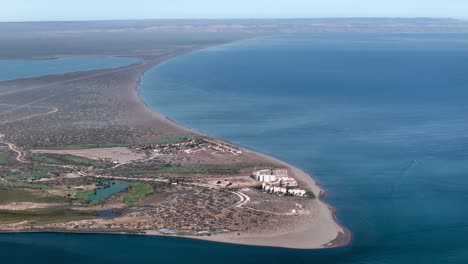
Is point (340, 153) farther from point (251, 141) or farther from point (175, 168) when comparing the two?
point (175, 168)

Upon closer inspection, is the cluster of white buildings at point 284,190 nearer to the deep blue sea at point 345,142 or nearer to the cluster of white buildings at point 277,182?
the cluster of white buildings at point 277,182

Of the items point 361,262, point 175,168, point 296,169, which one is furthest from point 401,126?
point 361,262

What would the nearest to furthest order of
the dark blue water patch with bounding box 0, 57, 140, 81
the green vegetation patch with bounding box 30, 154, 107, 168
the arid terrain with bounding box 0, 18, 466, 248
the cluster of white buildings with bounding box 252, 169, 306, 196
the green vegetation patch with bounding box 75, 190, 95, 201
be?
the arid terrain with bounding box 0, 18, 466, 248, the green vegetation patch with bounding box 75, 190, 95, 201, the cluster of white buildings with bounding box 252, 169, 306, 196, the green vegetation patch with bounding box 30, 154, 107, 168, the dark blue water patch with bounding box 0, 57, 140, 81

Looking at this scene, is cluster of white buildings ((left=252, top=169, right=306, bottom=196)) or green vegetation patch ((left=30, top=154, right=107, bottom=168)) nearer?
cluster of white buildings ((left=252, top=169, right=306, bottom=196))

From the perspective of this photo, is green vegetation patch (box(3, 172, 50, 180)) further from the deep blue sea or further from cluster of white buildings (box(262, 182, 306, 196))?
cluster of white buildings (box(262, 182, 306, 196))

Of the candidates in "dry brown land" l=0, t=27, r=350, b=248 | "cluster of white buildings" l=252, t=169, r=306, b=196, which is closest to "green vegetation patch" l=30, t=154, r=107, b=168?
"dry brown land" l=0, t=27, r=350, b=248

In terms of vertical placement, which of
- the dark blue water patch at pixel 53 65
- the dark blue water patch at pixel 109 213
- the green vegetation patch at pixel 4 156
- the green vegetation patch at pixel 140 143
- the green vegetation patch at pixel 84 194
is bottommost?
the dark blue water patch at pixel 109 213

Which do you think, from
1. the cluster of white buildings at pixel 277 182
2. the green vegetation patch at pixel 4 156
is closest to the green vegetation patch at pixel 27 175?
the green vegetation patch at pixel 4 156
